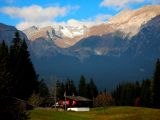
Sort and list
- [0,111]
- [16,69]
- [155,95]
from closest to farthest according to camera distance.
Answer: [0,111] < [16,69] < [155,95]

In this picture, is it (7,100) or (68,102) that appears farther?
(68,102)

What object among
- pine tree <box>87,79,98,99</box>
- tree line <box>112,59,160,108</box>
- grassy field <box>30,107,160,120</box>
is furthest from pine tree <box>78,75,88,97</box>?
grassy field <box>30,107,160,120</box>

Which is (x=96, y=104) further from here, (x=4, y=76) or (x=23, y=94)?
(x=4, y=76)

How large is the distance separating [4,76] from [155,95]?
4435 inches

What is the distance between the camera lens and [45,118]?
72688 millimetres

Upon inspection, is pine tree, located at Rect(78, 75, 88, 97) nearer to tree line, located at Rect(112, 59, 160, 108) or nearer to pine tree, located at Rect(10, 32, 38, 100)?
tree line, located at Rect(112, 59, 160, 108)

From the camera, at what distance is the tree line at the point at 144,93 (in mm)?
137375

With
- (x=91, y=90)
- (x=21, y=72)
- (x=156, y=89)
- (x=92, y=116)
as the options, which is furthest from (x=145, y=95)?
(x=21, y=72)

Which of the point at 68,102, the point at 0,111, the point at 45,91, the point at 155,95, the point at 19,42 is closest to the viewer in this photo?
the point at 0,111

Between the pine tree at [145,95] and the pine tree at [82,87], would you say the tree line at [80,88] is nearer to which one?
the pine tree at [82,87]

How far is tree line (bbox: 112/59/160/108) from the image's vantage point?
137375 millimetres

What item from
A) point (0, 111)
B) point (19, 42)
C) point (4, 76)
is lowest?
point (0, 111)

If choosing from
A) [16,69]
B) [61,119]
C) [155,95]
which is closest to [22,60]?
[16,69]

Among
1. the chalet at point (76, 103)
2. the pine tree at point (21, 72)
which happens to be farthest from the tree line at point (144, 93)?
the pine tree at point (21, 72)
